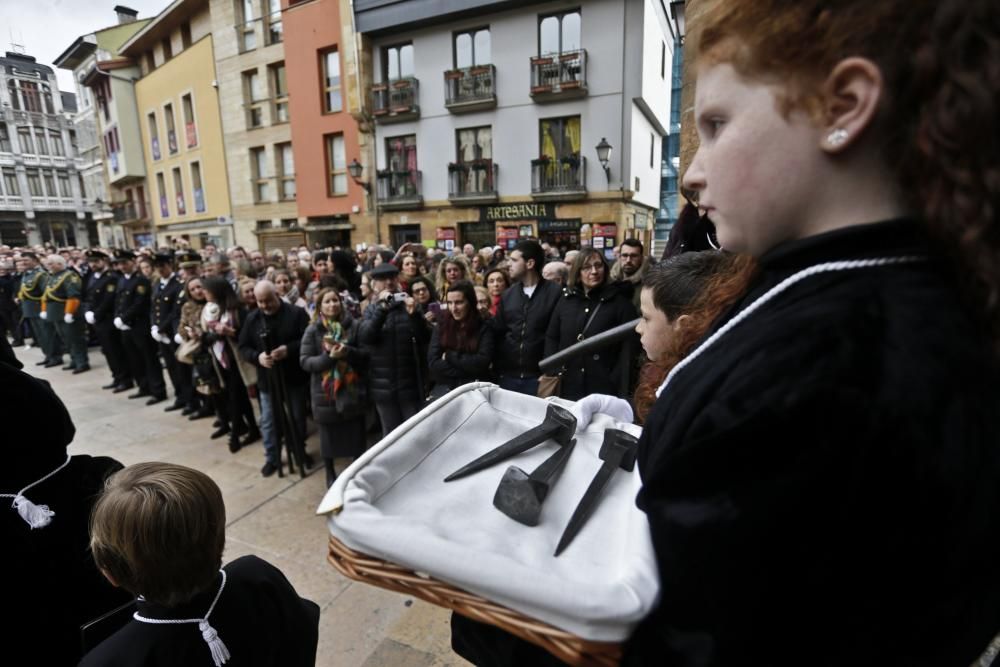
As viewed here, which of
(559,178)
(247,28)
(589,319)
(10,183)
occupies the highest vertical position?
(247,28)

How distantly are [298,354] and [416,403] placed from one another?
3.79 feet

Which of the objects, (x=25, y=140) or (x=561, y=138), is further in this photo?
(x=25, y=140)

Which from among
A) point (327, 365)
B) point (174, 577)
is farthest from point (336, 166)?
point (174, 577)

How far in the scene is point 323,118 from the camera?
54.1 ft

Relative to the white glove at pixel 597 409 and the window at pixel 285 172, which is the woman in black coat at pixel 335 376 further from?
the window at pixel 285 172

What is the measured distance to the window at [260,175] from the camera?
18.3m

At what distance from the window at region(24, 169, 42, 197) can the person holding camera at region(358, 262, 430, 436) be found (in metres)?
47.5

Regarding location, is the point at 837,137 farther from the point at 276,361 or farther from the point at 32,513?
the point at 276,361

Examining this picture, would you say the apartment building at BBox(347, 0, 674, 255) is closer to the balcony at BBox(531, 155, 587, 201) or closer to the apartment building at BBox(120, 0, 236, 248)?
the balcony at BBox(531, 155, 587, 201)

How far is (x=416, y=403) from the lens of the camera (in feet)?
13.0

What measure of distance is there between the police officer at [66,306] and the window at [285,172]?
11243 mm

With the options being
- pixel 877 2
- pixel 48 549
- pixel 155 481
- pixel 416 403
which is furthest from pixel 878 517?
pixel 416 403

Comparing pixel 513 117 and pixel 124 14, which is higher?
pixel 124 14

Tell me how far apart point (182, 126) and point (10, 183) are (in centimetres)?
2639
